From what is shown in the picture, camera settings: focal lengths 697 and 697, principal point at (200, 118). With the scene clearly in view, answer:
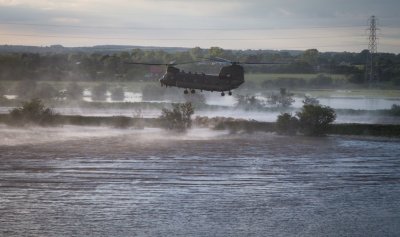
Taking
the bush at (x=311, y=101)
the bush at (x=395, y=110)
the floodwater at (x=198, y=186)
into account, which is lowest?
the floodwater at (x=198, y=186)

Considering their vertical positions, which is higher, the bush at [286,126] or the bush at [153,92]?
the bush at [153,92]

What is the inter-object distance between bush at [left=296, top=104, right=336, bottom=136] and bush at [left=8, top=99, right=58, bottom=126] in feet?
95.2

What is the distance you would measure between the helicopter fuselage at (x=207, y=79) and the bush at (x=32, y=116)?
3261 cm

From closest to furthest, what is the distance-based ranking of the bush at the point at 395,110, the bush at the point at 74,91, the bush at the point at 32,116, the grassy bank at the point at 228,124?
the grassy bank at the point at 228,124
the bush at the point at 32,116
the bush at the point at 395,110
the bush at the point at 74,91

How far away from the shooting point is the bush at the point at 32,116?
80312mm

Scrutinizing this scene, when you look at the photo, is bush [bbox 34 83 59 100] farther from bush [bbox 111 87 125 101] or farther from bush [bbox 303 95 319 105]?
bush [bbox 303 95 319 105]

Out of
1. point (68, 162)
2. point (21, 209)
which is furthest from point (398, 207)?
point (68, 162)

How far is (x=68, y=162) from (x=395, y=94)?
5911 centimetres

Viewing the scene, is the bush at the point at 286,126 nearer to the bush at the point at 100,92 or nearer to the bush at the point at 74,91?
the bush at the point at 100,92

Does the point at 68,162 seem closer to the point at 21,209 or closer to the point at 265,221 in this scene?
the point at 21,209

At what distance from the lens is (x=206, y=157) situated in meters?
55.7

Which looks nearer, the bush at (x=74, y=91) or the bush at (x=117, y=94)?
the bush at (x=117, y=94)

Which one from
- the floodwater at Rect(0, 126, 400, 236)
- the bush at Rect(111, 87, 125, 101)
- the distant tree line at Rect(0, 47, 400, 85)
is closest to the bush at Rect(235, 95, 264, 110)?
the distant tree line at Rect(0, 47, 400, 85)

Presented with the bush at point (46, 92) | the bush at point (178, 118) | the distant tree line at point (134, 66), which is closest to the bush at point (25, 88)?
the bush at point (46, 92)
